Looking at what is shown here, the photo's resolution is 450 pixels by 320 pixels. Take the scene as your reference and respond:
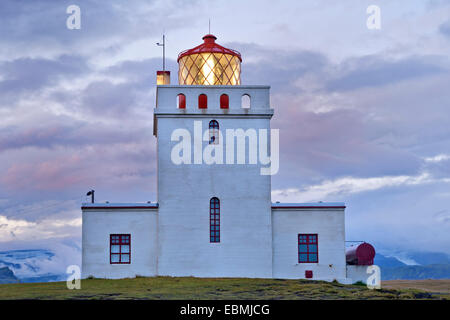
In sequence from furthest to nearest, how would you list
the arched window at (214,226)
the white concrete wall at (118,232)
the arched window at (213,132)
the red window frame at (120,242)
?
the arched window at (213,132)
the arched window at (214,226)
the red window frame at (120,242)
the white concrete wall at (118,232)

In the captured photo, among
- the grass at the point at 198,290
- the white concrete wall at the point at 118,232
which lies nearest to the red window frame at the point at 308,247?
the grass at the point at 198,290

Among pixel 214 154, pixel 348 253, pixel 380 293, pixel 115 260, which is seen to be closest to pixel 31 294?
pixel 115 260

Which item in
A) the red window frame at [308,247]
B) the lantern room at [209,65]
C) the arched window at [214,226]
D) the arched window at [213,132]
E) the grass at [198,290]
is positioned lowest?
the grass at [198,290]

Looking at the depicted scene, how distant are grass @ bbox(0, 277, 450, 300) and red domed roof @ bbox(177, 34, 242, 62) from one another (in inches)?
514

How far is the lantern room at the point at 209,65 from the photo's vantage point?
37000 mm

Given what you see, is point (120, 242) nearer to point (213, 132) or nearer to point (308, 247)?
point (213, 132)

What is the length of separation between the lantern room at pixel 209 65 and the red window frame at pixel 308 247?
9885mm

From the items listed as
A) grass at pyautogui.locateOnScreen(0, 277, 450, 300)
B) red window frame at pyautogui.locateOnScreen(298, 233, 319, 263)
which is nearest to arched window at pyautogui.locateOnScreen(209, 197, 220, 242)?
grass at pyautogui.locateOnScreen(0, 277, 450, 300)

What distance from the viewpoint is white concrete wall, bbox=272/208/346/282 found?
116ft

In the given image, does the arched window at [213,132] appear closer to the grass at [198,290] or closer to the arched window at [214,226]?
the arched window at [214,226]

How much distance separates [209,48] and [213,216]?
983 centimetres

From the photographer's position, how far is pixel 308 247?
35781mm

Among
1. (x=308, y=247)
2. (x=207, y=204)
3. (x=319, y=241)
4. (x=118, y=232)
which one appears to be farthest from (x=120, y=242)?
(x=319, y=241)

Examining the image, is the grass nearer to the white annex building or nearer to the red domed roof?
the white annex building
